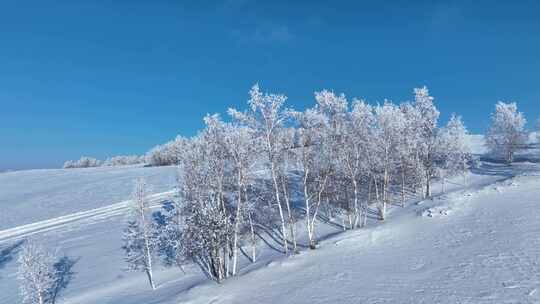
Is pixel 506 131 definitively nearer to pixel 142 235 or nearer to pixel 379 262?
pixel 379 262

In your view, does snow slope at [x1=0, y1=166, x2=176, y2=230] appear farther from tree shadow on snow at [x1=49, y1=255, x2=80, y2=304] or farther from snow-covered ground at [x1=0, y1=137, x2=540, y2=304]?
tree shadow on snow at [x1=49, y1=255, x2=80, y2=304]

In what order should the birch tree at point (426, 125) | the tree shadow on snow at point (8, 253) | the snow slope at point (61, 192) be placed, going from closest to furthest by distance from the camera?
the tree shadow on snow at point (8, 253) → the birch tree at point (426, 125) → the snow slope at point (61, 192)

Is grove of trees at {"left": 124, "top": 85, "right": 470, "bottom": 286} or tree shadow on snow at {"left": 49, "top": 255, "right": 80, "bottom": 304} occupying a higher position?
grove of trees at {"left": 124, "top": 85, "right": 470, "bottom": 286}

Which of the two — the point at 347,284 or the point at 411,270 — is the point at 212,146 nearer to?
the point at 347,284

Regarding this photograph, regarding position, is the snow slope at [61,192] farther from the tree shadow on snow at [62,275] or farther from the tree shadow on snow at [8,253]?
the tree shadow on snow at [62,275]

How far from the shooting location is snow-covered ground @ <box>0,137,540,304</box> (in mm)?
19812

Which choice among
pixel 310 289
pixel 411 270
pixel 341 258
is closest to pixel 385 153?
pixel 341 258

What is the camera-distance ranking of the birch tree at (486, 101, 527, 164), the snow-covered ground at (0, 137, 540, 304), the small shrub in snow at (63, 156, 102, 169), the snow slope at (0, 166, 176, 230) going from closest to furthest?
the snow-covered ground at (0, 137, 540, 304), the snow slope at (0, 166, 176, 230), the birch tree at (486, 101, 527, 164), the small shrub in snow at (63, 156, 102, 169)

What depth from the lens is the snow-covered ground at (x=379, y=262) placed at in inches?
780

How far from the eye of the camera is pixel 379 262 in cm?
2588

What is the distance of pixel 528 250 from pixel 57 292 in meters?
37.7

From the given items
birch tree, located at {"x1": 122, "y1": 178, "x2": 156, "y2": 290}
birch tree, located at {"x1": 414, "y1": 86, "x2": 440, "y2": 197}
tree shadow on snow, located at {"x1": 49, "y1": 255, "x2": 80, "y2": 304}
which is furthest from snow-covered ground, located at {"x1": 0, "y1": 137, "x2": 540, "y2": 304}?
birch tree, located at {"x1": 414, "y1": 86, "x2": 440, "y2": 197}

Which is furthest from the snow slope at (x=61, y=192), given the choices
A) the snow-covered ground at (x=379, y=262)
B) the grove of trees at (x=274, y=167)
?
the grove of trees at (x=274, y=167)

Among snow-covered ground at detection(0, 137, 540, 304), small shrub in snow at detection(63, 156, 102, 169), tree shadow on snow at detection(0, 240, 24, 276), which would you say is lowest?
snow-covered ground at detection(0, 137, 540, 304)
